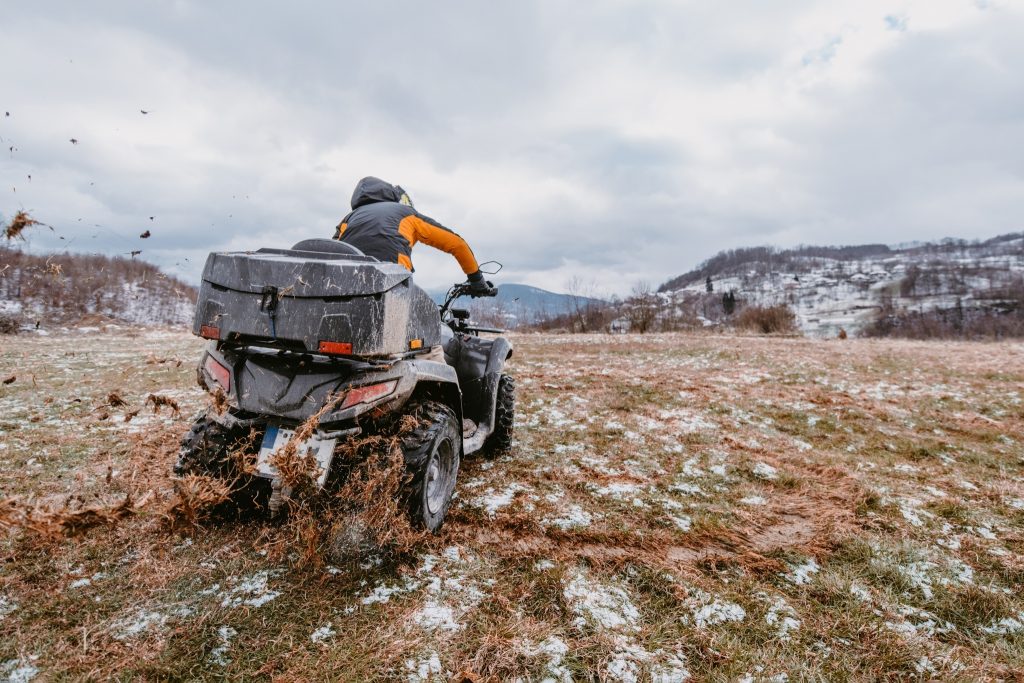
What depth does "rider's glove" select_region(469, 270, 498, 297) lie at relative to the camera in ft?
13.2

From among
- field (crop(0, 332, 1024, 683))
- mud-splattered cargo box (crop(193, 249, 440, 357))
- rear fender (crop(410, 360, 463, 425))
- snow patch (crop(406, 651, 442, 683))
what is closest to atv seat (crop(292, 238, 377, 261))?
mud-splattered cargo box (crop(193, 249, 440, 357))

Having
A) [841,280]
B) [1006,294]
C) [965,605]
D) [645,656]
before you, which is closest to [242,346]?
[645,656]

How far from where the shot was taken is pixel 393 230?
11.0ft

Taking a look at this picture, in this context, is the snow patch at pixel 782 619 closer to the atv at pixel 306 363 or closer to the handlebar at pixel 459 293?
the atv at pixel 306 363

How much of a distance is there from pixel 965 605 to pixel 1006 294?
130807 mm

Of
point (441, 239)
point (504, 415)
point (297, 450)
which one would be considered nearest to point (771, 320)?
point (504, 415)

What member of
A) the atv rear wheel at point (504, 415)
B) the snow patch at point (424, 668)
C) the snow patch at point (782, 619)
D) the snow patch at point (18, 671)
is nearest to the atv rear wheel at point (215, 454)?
the snow patch at point (18, 671)

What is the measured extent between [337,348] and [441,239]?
66.8 inches

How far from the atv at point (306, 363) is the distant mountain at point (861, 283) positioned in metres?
30.3

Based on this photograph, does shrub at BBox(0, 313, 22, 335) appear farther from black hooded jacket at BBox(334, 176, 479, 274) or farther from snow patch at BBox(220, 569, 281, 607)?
snow patch at BBox(220, 569, 281, 607)

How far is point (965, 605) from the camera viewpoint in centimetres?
250

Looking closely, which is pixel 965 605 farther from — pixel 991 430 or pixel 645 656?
pixel 991 430

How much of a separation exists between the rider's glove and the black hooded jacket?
0.14 meters

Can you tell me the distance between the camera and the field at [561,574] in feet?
6.66
